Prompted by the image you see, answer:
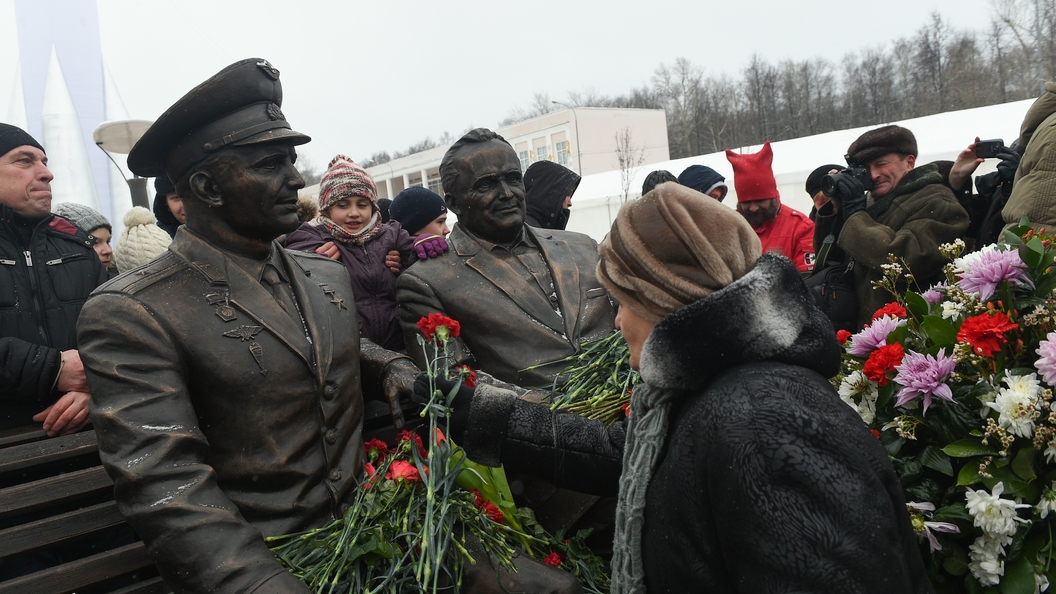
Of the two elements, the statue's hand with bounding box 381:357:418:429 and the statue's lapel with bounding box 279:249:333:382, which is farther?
the statue's hand with bounding box 381:357:418:429

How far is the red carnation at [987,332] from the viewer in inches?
75.2

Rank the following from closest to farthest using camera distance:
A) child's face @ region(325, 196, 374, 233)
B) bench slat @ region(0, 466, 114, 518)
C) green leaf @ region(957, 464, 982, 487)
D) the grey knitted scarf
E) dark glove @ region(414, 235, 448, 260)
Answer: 1. the grey knitted scarf
2. green leaf @ region(957, 464, 982, 487)
3. bench slat @ region(0, 466, 114, 518)
4. dark glove @ region(414, 235, 448, 260)
5. child's face @ region(325, 196, 374, 233)

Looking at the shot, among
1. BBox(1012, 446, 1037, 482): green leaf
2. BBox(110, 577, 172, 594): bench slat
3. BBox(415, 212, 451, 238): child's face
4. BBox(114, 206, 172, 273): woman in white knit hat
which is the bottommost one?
BBox(110, 577, 172, 594): bench slat

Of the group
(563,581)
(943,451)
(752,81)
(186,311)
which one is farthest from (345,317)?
(752,81)

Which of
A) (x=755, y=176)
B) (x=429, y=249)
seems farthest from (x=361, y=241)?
(x=755, y=176)

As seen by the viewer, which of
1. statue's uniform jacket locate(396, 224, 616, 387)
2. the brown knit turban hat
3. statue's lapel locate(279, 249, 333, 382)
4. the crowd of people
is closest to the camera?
the crowd of people

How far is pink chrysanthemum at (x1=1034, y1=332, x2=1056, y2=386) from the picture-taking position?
5.89ft

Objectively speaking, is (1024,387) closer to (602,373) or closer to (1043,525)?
(1043,525)

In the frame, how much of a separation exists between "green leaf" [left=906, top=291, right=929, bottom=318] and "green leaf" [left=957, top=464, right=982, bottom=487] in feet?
1.81

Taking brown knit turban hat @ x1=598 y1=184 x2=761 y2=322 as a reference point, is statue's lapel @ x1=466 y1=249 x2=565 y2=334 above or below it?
below

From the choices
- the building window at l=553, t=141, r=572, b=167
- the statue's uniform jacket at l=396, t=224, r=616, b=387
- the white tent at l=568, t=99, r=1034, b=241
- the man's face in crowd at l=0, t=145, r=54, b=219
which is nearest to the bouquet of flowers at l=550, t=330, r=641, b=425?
the statue's uniform jacket at l=396, t=224, r=616, b=387

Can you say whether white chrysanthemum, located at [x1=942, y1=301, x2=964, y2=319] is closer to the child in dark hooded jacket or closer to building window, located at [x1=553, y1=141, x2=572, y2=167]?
the child in dark hooded jacket

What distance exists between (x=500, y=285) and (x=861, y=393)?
149 cm

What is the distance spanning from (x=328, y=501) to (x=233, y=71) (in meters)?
1.35
